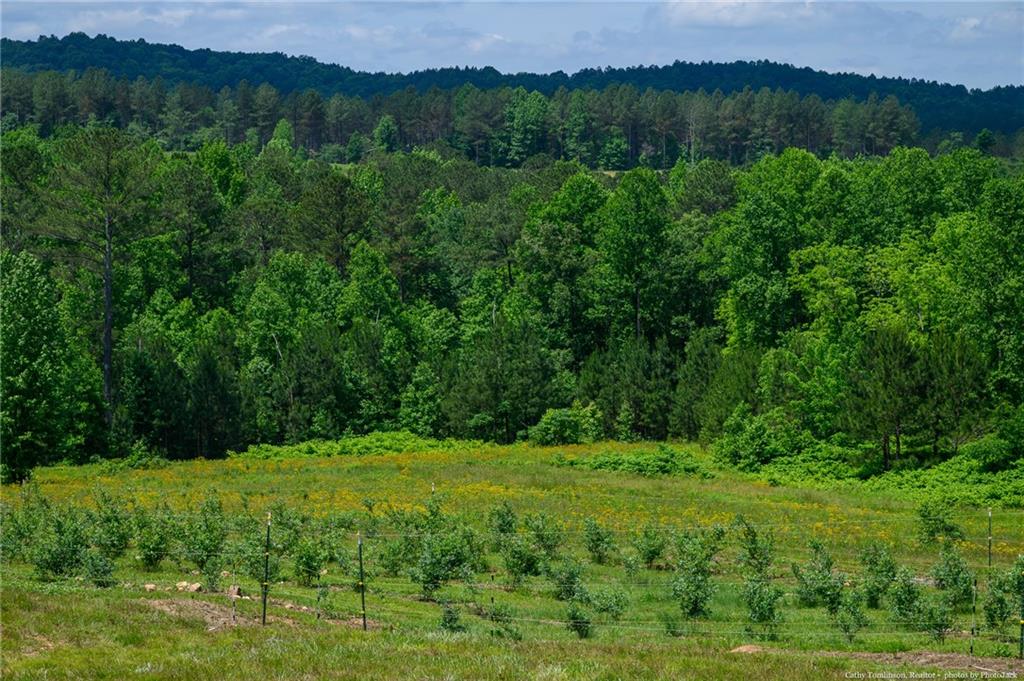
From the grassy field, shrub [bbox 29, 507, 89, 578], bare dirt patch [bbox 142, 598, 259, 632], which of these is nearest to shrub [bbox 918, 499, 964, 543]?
the grassy field

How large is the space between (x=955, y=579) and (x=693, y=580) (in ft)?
21.9

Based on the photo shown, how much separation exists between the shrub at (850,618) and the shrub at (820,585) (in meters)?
0.42

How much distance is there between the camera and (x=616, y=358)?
73.1 m

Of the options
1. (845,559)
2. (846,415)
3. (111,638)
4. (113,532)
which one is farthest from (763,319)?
(111,638)

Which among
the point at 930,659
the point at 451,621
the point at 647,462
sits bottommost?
the point at 647,462

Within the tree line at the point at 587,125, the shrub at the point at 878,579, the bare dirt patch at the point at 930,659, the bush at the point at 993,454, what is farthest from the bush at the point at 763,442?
the tree line at the point at 587,125

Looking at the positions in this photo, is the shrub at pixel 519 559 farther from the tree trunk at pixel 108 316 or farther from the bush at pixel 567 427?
the tree trunk at pixel 108 316

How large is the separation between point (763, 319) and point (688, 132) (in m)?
125

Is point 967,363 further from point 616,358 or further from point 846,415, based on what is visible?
point 616,358

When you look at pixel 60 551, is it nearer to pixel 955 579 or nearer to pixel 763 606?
pixel 763 606

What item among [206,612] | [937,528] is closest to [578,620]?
[206,612]

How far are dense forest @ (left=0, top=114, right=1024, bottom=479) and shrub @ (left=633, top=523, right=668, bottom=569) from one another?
928 inches

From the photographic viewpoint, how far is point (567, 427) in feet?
222

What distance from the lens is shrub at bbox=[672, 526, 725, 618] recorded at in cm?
2686
